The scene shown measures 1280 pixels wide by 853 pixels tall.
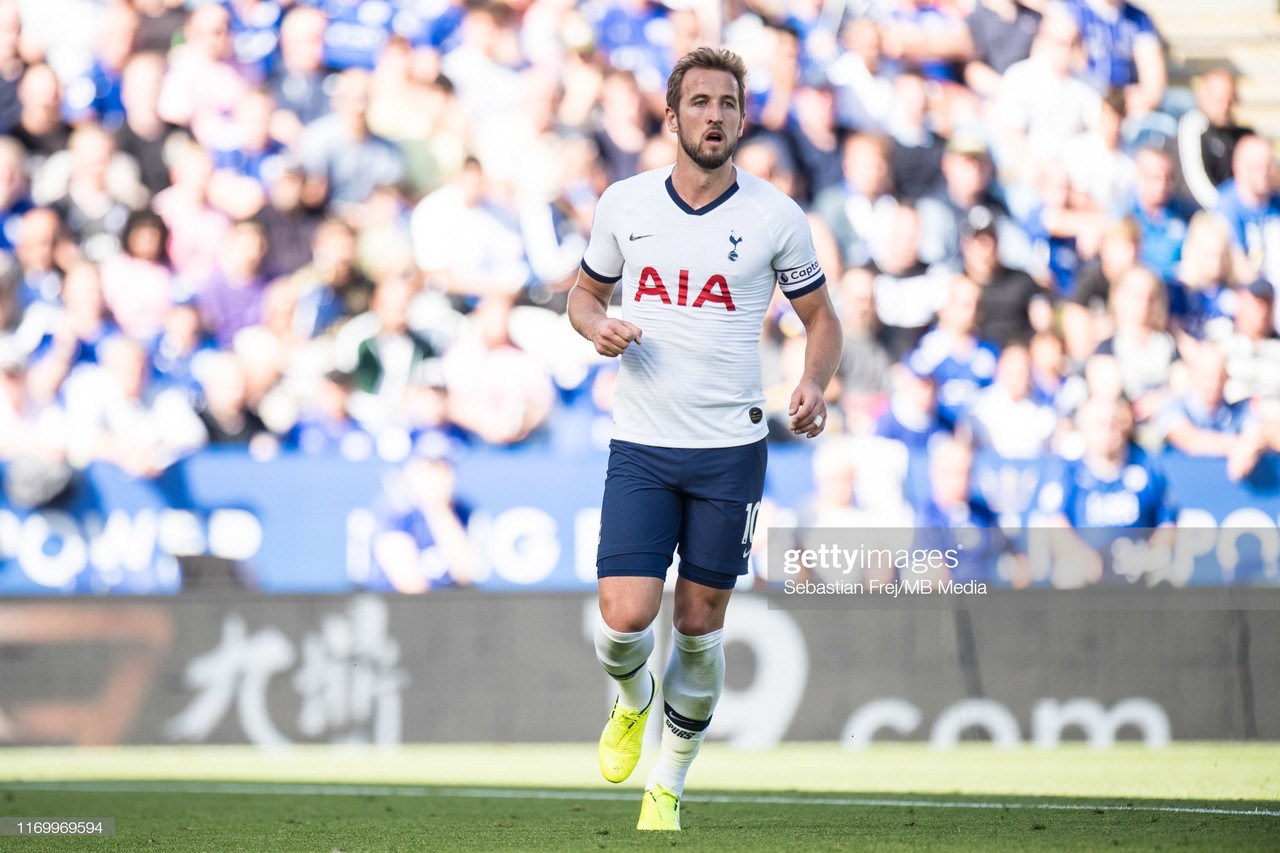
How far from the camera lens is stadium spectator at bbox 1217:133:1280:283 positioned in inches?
439

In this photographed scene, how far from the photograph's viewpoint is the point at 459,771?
837 cm

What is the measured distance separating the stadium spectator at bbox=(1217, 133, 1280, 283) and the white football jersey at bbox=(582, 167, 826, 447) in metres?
7.14

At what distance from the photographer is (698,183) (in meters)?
5.05

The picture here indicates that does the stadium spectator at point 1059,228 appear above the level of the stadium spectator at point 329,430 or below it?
above

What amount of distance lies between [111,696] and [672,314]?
5299mm

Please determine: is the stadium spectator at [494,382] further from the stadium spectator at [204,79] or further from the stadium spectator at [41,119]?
the stadium spectator at [41,119]

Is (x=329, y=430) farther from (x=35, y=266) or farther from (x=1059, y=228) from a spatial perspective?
(x=1059, y=228)

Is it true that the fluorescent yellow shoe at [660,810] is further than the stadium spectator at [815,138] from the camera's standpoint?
No

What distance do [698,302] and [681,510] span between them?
69cm

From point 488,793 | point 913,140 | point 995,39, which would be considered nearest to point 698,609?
point 488,793

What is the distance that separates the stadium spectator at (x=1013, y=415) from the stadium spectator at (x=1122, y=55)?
2.52 m

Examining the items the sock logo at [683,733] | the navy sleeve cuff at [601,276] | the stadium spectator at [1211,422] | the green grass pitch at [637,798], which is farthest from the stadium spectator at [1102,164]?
the sock logo at [683,733]

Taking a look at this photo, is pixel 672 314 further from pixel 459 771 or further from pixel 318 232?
pixel 318 232

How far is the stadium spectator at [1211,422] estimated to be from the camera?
1018 centimetres
